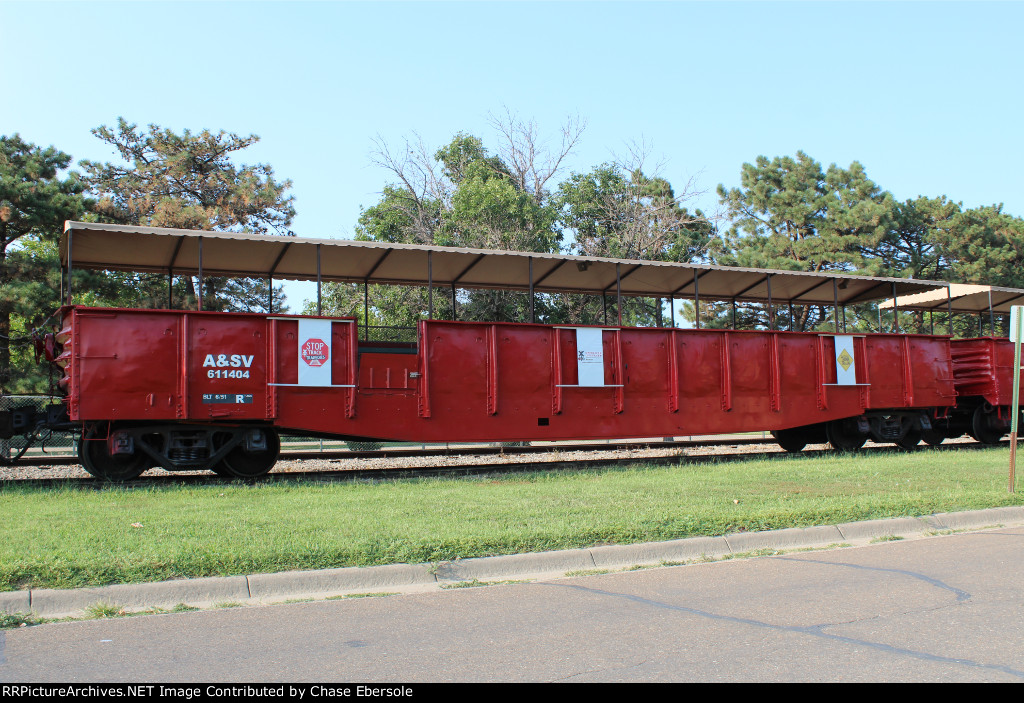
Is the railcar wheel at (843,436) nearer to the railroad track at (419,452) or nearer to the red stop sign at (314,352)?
the railroad track at (419,452)

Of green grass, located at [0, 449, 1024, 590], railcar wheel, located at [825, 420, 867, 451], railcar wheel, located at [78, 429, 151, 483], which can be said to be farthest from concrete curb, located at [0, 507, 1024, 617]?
railcar wheel, located at [825, 420, 867, 451]

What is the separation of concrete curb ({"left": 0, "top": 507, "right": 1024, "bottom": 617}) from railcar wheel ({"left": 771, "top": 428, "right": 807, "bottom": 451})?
9.80 metres

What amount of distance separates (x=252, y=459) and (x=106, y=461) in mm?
2022

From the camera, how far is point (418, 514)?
8242 millimetres

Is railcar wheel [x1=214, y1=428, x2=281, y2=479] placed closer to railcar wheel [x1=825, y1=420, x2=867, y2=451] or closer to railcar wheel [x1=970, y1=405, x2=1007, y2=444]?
railcar wheel [x1=825, y1=420, x2=867, y2=451]

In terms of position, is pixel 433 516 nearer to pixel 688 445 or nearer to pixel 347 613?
pixel 347 613

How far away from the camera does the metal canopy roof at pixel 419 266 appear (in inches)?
504

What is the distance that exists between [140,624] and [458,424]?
8.56 metres

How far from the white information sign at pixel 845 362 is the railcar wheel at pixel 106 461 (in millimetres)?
13087

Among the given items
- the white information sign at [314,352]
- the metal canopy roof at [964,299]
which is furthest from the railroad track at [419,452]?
the metal canopy roof at [964,299]

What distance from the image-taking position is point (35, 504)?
8977 mm

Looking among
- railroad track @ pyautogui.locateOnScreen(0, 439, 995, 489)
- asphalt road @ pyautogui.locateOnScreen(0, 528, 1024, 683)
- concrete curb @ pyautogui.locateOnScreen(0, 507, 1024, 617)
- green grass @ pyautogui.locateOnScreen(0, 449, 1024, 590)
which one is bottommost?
asphalt road @ pyautogui.locateOnScreen(0, 528, 1024, 683)

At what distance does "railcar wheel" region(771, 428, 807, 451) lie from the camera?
17953mm
